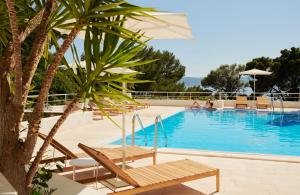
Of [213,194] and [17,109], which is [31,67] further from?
[213,194]

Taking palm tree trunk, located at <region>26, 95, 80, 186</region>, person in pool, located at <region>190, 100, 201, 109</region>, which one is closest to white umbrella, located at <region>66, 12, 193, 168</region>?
palm tree trunk, located at <region>26, 95, 80, 186</region>

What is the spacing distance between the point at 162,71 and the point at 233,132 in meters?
30.4

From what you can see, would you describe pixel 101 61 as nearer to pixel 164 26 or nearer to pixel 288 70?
pixel 164 26

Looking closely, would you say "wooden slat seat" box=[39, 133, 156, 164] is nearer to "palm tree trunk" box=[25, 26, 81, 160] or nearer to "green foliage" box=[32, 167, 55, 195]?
"green foliage" box=[32, 167, 55, 195]

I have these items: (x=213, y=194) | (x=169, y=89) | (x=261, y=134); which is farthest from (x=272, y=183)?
(x=169, y=89)

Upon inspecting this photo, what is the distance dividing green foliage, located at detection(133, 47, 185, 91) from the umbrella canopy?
97.9 feet

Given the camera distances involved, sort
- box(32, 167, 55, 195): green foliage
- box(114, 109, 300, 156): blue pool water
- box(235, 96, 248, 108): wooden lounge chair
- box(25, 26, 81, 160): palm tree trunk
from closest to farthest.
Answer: box(25, 26, 81, 160): palm tree trunk, box(32, 167, 55, 195): green foliage, box(114, 109, 300, 156): blue pool water, box(235, 96, 248, 108): wooden lounge chair

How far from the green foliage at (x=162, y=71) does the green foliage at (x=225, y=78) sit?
16.5 feet

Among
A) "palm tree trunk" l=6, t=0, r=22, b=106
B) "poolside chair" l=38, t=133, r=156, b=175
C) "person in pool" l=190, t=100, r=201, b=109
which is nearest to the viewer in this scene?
"palm tree trunk" l=6, t=0, r=22, b=106

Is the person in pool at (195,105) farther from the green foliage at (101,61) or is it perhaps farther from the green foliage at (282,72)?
the green foliage at (101,61)

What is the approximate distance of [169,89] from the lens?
37.9m

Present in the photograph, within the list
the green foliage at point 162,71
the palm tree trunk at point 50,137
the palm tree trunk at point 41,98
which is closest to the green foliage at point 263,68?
the green foliage at point 162,71

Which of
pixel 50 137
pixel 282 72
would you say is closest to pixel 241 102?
pixel 282 72

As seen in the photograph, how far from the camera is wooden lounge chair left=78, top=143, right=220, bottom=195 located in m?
4.41
